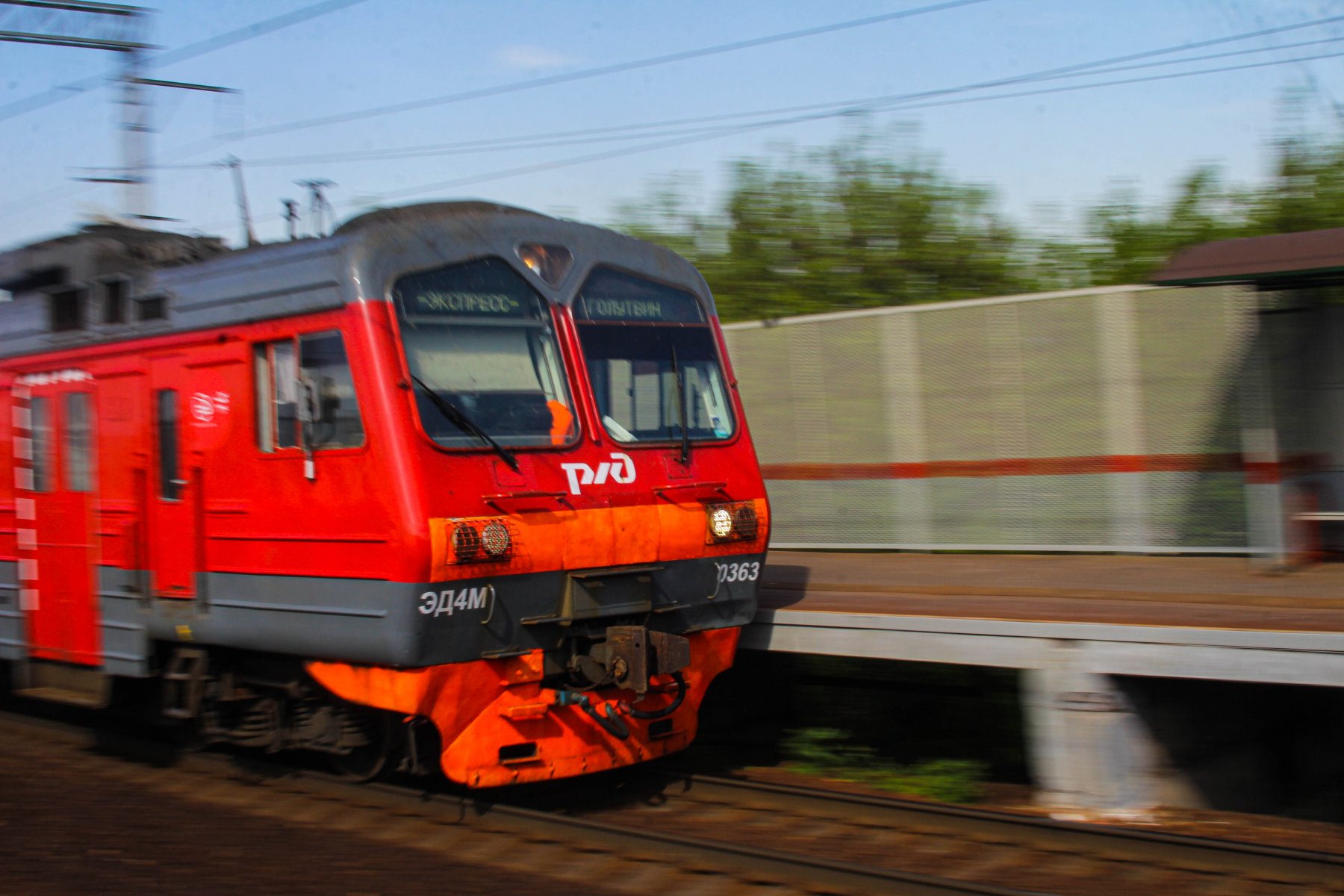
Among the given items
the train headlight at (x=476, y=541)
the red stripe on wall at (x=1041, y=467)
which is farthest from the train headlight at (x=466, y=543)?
the red stripe on wall at (x=1041, y=467)

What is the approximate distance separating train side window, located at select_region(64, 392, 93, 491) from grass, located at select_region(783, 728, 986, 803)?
4789 millimetres

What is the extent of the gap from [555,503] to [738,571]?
4.67 feet

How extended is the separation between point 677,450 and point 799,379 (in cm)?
479

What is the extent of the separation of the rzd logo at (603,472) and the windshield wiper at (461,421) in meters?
0.33

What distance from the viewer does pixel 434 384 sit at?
21.2ft

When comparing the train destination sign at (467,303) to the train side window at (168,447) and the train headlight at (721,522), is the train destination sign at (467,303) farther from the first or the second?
the train side window at (168,447)

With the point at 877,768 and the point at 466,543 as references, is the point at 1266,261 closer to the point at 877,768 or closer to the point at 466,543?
the point at 877,768

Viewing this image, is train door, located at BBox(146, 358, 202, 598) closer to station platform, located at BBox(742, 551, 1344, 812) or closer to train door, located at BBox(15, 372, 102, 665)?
train door, located at BBox(15, 372, 102, 665)

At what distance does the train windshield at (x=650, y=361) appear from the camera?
7250 mm

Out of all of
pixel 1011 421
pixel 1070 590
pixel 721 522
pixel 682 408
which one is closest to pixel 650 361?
pixel 682 408

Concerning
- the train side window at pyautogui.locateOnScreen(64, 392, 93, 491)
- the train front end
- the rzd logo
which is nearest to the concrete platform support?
the train front end

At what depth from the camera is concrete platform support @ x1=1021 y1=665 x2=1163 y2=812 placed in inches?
265

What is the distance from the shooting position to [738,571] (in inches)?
300

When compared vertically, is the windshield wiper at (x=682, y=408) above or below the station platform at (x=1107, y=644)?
above
